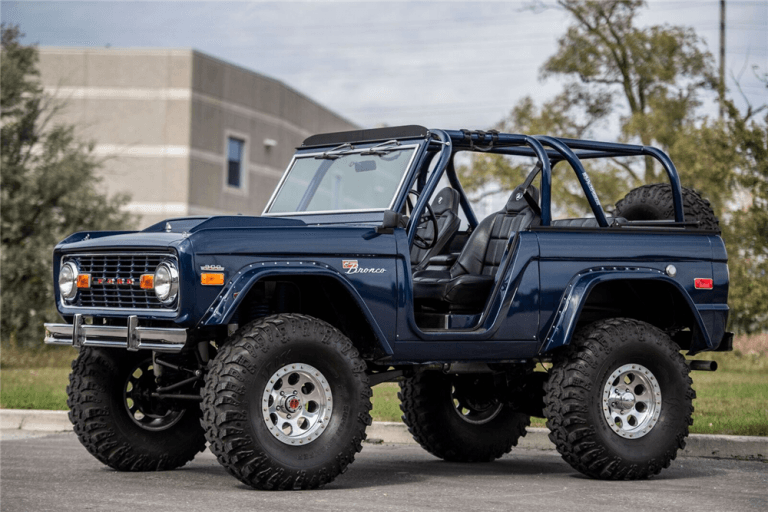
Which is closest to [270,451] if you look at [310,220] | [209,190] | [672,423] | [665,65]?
[310,220]

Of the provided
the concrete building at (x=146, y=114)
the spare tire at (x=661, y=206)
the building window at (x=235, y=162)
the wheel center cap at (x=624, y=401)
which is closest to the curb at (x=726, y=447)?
the wheel center cap at (x=624, y=401)

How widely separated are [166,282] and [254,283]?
21.0 inches

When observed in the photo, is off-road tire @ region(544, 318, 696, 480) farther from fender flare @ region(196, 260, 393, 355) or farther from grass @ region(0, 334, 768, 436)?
grass @ region(0, 334, 768, 436)

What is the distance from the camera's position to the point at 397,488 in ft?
23.9

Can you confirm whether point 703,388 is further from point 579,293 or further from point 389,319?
point 389,319

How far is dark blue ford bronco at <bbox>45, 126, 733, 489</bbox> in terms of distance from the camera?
6883mm

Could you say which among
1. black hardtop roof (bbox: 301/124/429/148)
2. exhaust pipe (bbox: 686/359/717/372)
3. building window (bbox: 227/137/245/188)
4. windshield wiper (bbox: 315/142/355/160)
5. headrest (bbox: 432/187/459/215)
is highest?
building window (bbox: 227/137/245/188)

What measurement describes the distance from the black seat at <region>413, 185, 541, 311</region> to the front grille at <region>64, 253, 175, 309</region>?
79.2 inches

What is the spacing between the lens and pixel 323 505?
6.38 meters

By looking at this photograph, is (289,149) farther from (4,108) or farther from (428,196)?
(428,196)

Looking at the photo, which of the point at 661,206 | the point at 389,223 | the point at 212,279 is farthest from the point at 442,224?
the point at 212,279

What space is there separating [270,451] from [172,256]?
1322 millimetres

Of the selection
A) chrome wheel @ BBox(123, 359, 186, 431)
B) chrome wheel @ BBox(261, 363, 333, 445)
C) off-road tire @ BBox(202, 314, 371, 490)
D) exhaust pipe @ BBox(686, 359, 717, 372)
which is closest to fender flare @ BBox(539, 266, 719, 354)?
exhaust pipe @ BBox(686, 359, 717, 372)

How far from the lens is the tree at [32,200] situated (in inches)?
787
